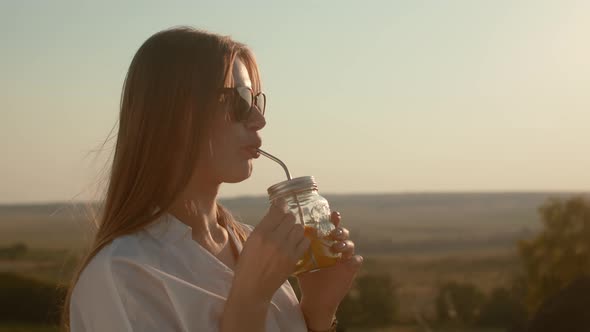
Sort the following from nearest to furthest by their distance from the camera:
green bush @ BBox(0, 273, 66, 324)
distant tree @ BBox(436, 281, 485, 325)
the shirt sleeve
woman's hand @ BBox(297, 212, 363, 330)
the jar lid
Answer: the shirt sleeve → the jar lid → woman's hand @ BBox(297, 212, 363, 330) → green bush @ BBox(0, 273, 66, 324) → distant tree @ BBox(436, 281, 485, 325)

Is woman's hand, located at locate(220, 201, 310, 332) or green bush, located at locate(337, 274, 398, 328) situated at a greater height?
woman's hand, located at locate(220, 201, 310, 332)

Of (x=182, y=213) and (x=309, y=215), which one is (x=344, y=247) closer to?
(x=309, y=215)

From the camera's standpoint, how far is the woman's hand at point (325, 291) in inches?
114

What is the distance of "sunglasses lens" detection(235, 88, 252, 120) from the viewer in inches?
103

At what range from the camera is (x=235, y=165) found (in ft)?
8.44

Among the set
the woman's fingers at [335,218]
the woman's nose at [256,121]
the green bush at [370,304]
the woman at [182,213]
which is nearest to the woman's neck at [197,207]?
the woman at [182,213]

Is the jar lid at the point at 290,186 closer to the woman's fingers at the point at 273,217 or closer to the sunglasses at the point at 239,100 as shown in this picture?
the woman's fingers at the point at 273,217

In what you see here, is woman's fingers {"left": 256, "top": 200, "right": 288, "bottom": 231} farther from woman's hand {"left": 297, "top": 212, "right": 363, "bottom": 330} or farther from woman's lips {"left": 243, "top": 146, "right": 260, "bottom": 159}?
woman's hand {"left": 297, "top": 212, "right": 363, "bottom": 330}

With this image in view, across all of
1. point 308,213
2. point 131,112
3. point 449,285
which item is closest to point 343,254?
point 308,213

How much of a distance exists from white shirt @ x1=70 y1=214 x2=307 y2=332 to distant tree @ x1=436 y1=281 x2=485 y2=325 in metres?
9.06

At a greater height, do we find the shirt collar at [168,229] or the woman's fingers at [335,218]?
the woman's fingers at [335,218]

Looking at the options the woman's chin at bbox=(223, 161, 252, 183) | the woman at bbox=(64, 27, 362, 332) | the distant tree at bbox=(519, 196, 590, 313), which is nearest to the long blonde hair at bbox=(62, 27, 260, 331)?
the woman at bbox=(64, 27, 362, 332)

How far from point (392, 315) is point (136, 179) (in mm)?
10023

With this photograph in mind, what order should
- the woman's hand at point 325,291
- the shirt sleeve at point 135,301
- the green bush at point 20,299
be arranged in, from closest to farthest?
the shirt sleeve at point 135,301
the woman's hand at point 325,291
the green bush at point 20,299
